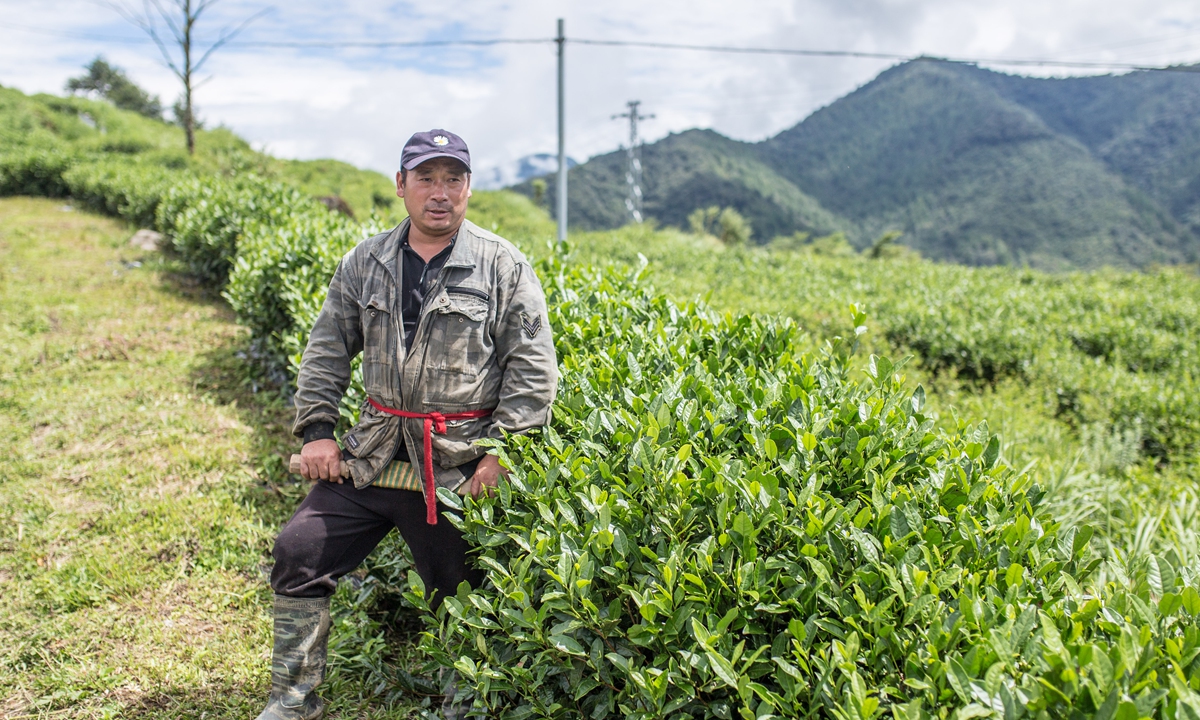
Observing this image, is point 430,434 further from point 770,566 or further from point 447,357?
point 770,566

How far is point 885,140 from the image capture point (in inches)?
3915

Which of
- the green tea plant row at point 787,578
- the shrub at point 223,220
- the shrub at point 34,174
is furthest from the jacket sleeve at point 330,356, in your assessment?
the shrub at point 34,174

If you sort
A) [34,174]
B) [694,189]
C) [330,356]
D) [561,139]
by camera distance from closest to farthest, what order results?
1. [330,356]
2. [561,139]
3. [34,174]
4. [694,189]

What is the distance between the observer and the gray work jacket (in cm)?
243

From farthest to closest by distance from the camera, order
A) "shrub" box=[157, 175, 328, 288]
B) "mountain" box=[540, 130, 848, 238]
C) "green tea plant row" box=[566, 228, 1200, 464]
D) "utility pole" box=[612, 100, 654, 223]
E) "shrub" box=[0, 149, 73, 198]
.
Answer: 1. "mountain" box=[540, 130, 848, 238]
2. "utility pole" box=[612, 100, 654, 223]
3. "shrub" box=[0, 149, 73, 198]
4. "shrub" box=[157, 175, 328, 288]
5. "green tea plant row" box=[566, 228, 1200, 464]

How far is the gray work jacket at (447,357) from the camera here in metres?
2.43

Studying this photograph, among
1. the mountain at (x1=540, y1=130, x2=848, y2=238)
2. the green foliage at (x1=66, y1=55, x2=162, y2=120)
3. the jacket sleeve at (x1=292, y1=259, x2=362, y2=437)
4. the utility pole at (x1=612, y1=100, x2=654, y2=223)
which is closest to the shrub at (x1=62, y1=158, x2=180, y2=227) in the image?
the jacket sleeve at (x1=292, y1=259, x2=362, y2=437)

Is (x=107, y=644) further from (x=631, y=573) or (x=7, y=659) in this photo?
(x=631, y=573)

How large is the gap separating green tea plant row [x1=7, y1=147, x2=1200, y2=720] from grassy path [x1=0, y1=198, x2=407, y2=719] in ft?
4.15

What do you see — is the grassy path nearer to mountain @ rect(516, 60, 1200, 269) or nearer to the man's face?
the man's face

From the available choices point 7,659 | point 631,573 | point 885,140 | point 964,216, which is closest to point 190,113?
point 7,659

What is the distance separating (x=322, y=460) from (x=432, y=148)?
45.2 inches

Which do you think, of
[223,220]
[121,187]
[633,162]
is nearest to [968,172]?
[633,162]

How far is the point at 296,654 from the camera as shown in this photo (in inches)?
97.3
